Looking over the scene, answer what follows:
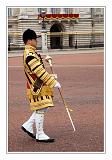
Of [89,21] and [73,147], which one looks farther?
[89,21]

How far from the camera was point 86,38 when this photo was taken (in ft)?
153

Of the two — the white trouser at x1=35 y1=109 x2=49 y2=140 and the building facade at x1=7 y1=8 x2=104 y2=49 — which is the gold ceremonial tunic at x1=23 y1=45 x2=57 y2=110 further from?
the building facade at x1=7 y1=8 x2=104 y2=49

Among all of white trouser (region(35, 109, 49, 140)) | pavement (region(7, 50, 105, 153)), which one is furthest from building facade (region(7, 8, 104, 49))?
white trouser (region(35, 109, 49, 140))

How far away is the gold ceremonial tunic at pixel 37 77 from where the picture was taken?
6.55 metres

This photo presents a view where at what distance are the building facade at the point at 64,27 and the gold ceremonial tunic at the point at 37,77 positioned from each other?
116ft

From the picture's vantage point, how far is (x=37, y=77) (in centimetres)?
662

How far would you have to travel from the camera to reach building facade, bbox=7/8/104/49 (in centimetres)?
4288

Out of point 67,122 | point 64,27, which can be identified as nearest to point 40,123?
point 67,122

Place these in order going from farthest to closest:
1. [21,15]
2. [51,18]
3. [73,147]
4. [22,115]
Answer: [51,18] → [21,15] → [22,115] → [73,147]

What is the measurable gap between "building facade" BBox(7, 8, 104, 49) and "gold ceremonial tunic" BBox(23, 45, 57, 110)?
116 feet

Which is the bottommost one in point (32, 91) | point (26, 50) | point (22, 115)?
point (22, 115)
